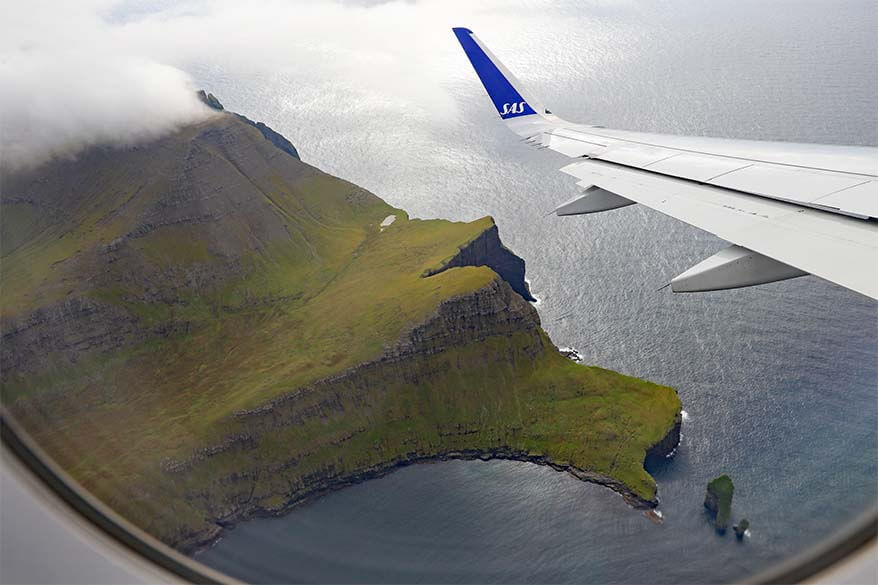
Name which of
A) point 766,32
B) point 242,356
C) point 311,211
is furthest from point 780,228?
point 766,32

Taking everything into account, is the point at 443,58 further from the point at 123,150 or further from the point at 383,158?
the point at 123,150

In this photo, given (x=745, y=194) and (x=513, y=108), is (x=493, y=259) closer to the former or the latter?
(x=513, y=108)

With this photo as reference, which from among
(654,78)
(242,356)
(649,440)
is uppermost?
(654,78)

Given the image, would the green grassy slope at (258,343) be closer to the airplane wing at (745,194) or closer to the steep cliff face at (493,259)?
the steep cliff face at (493,259)

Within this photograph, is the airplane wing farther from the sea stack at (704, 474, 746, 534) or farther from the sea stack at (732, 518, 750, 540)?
the sea stack at (704, 474, 746, 534)

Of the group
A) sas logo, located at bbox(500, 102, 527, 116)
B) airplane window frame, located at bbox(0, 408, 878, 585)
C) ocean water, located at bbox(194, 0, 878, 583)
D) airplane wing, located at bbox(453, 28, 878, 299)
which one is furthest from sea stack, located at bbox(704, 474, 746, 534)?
airplane window frame, located at bbox(0, 408, 878, 585)

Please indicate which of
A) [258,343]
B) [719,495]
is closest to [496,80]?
[719,495]
